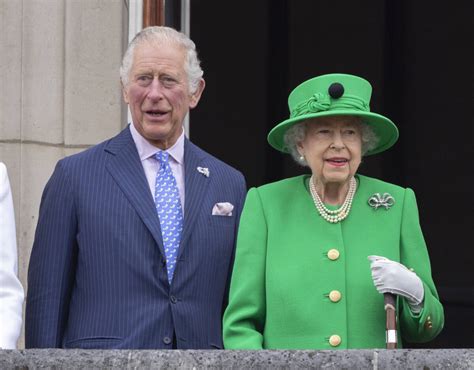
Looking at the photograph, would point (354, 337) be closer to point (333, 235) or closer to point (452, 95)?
point (333, 235)

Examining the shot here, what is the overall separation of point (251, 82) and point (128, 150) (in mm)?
4198

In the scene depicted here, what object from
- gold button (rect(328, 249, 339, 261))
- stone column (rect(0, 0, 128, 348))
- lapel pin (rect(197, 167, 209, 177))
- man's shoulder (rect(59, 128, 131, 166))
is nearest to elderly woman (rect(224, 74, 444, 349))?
gold button (rect(328, 249, 339, 261))

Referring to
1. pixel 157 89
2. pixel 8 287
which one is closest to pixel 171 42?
pixel 157 89

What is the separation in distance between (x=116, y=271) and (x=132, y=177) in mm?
304

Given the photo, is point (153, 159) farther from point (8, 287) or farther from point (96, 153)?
point (8, 287)

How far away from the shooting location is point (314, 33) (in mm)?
8711

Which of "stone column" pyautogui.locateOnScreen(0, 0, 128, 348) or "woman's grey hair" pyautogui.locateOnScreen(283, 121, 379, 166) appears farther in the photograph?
"stone column" pyautogui.locateOnScreen(0, 0, 128, 348)

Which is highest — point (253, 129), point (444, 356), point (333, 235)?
point (253, 129)

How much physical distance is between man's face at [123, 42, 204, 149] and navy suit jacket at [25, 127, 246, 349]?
6.2 inches

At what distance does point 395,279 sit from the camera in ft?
12.4

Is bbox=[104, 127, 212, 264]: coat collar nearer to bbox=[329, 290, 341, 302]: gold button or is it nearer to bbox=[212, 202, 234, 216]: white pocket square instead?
bbox=[212, 202, 234, 216]: white pocket square

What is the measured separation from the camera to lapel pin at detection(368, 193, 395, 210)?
4.11m

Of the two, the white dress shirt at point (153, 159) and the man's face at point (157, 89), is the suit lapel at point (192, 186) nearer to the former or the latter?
the white dress shirt at point (153, 159)

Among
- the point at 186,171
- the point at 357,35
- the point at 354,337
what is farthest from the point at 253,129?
the point at 354,337
